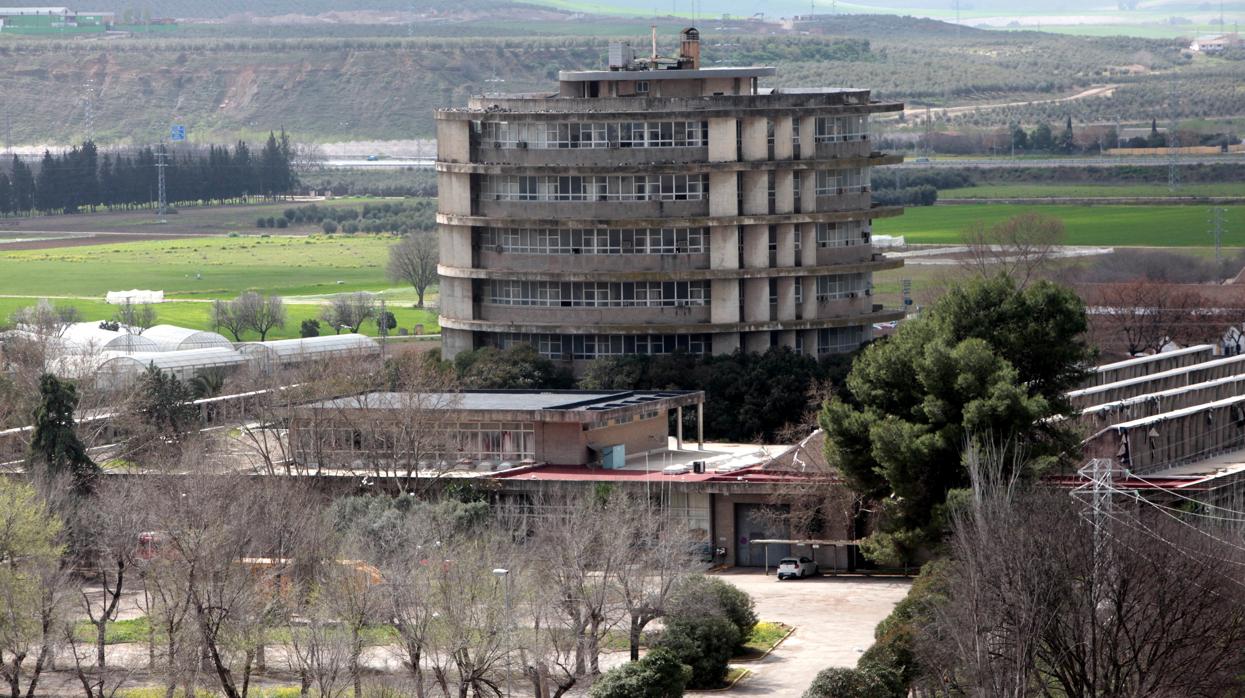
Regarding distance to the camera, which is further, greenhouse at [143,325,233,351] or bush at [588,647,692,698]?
greenhouse at [143,325,233,351]

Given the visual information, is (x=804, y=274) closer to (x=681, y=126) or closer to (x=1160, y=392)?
(x=681, y=126)

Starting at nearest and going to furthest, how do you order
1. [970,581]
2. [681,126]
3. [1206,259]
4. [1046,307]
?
[970,581]
[1046,307]
[681,126]
[1206,259]

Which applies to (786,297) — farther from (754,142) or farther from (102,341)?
(102,341)

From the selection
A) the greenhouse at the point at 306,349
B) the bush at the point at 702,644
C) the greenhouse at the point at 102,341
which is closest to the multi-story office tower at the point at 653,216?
the greenhouse at the point at 306,349

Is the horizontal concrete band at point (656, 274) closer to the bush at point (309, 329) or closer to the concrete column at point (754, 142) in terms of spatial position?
the concrete column at point (754, 142)

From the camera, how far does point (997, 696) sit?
188 ft

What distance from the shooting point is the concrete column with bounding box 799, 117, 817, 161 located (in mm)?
107875

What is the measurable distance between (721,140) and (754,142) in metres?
1.47

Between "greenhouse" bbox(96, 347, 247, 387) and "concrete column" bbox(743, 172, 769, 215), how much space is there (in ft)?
83.9

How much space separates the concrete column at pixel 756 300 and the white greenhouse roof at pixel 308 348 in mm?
22158

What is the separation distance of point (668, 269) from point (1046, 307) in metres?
28.7

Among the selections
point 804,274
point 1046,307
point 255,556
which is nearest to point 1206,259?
point 804,274

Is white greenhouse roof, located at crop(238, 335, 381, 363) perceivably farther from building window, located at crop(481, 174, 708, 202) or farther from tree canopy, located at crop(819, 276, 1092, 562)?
tree canopy, located at crop(819, 276, 1092, 562)

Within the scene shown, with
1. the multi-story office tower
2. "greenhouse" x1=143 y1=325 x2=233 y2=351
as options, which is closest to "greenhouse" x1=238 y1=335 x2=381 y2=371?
"greenhouse" x1=143 y1=325 x2=233 y2=351
